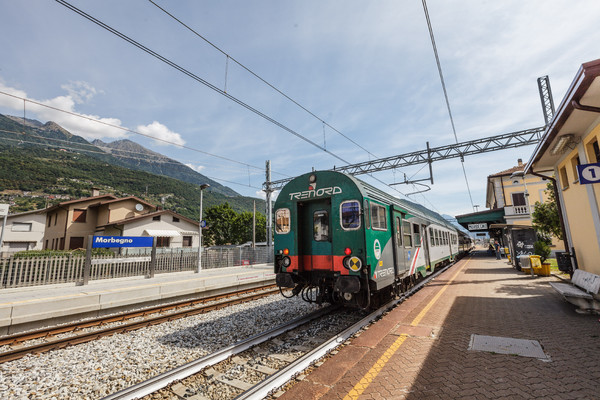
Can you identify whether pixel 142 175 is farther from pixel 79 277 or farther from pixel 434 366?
pixel 434 366

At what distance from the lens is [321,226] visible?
22.6ft

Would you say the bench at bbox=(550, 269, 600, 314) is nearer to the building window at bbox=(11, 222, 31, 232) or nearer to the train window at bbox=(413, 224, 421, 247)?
the train window at bbox=(413, 224, 421, 247)

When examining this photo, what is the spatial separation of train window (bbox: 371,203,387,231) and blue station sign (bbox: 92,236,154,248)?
1317 centimetres

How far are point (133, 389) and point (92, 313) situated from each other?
6753 millimetres

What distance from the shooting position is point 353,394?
11.1 ft

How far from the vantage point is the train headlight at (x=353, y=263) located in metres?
5.89

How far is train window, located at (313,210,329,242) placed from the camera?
22.3ft

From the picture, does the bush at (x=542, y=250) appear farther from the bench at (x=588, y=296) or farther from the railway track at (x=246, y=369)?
the railway track at (x=246, y=369)

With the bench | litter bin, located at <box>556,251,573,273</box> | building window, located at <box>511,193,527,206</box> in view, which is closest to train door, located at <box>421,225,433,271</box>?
the bench

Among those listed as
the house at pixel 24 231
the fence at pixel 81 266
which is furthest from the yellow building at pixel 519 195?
the house at pixel 24 231

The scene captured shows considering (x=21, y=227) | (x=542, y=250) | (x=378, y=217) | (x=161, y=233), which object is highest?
(x=21, y=227)

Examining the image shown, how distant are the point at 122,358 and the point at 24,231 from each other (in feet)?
142

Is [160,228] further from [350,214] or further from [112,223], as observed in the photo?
[350,214]

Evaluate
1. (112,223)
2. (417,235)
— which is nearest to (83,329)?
(417,235)
